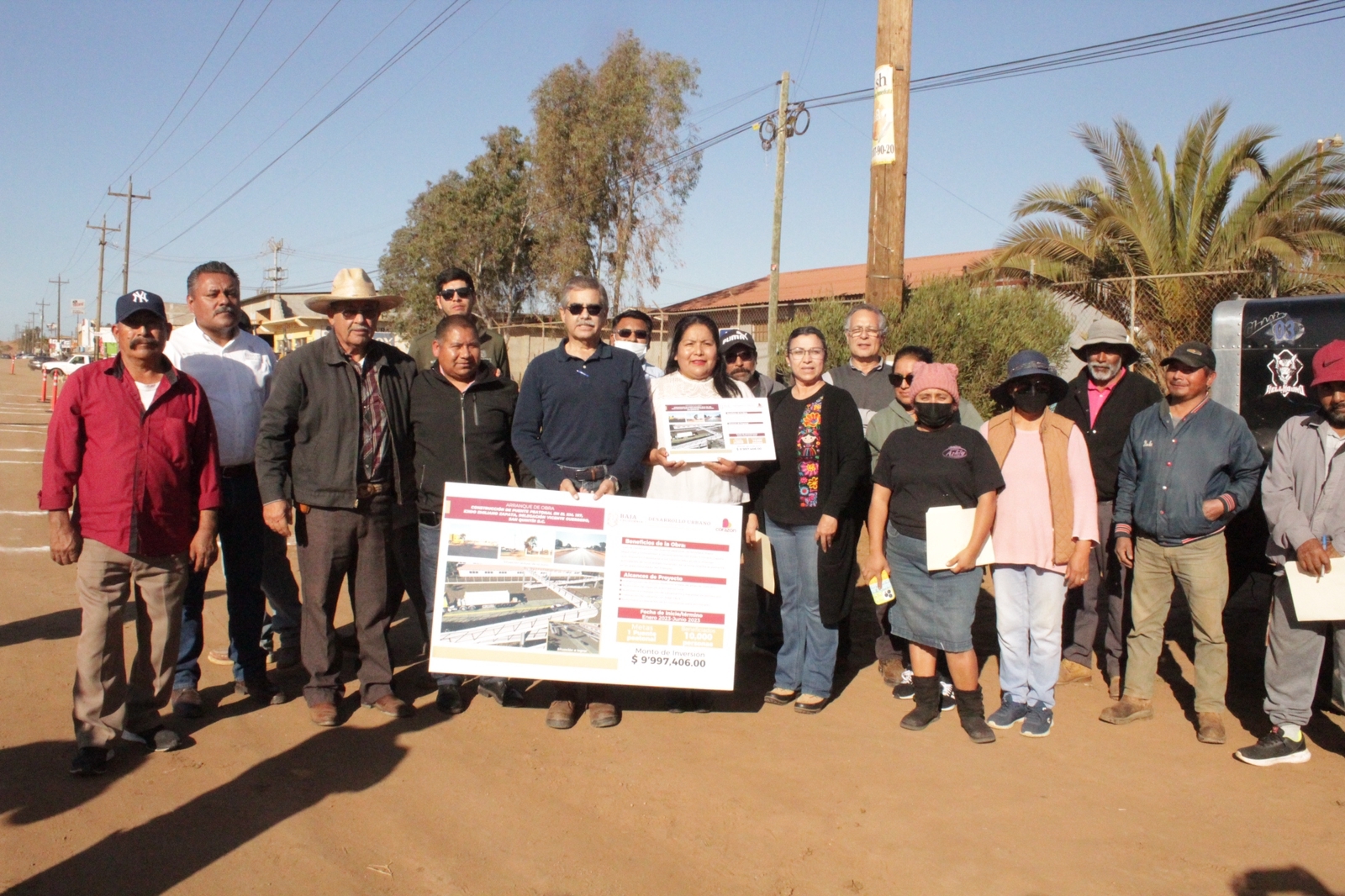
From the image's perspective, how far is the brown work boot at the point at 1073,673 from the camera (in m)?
6.12

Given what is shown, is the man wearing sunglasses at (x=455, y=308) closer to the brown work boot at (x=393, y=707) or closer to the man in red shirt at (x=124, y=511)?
the man in red shirt at (x=124, y=511)

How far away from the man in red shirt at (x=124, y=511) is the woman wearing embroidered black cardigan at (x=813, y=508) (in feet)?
9.53

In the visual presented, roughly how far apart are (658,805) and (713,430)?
1943 millimetres

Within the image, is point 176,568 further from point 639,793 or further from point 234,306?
point 639,793

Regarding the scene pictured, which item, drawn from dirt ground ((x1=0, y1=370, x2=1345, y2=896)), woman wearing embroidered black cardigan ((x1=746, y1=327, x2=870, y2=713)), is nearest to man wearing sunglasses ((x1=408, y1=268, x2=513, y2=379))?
woman wearing embroidered black cardigan ((x1=746, y1=327, x2=870, y2=713))

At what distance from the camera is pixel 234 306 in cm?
554

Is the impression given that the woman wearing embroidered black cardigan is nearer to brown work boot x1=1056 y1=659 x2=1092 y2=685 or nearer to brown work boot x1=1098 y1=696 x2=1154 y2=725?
brown work boot x1=1098 y1=696 x2=1154 y2=725

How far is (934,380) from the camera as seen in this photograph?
5102mm

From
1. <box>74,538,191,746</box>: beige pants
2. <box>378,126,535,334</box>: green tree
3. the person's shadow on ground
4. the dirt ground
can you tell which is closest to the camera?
the person's shadow on ground

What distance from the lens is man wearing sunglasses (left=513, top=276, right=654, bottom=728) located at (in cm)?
516

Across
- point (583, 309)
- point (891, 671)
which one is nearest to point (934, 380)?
point (583, 309)

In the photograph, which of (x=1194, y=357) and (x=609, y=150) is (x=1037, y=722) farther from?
(x=609, y=150)

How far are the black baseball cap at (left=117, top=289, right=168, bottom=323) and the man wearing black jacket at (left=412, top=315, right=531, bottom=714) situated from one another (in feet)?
4.21

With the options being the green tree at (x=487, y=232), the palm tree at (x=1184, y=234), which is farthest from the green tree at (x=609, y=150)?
the palm tree at (x=1184, y=234)
